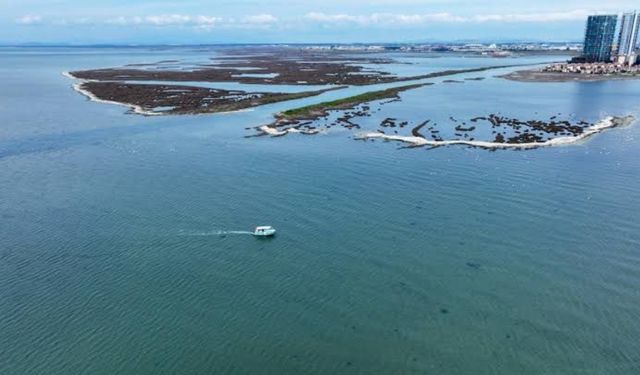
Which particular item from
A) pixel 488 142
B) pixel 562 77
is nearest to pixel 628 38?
pixel 562 77

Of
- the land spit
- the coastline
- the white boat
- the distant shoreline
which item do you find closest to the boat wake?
the white boat

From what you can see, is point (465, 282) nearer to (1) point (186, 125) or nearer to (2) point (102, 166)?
(2) point (102, 166)

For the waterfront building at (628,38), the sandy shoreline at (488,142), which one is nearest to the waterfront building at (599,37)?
the waterfront building at (628,38)

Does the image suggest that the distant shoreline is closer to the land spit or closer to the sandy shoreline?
the land spit

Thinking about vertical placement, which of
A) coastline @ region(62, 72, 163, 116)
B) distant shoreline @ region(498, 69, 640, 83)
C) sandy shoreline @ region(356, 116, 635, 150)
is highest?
A: distant shoreline @ region(498, 69, 640, 83)

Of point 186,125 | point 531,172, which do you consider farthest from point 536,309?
point 186,125

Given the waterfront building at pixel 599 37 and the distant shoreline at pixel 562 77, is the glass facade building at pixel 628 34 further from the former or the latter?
the distant shoreline at pixel 562 77
